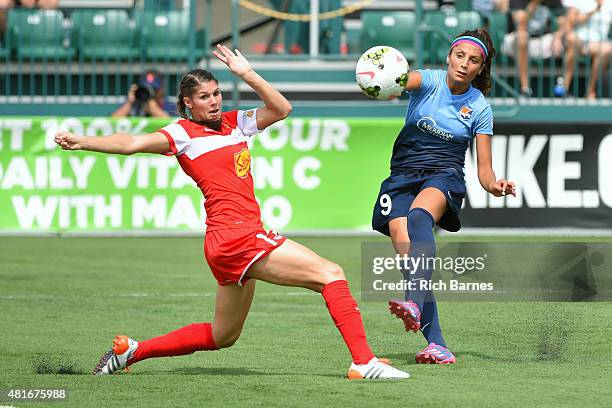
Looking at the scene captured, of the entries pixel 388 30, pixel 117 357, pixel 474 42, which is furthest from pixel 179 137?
pixel 388 30

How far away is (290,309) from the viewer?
10539 mm

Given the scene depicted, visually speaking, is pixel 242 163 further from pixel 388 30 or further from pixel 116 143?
pixel 388 30

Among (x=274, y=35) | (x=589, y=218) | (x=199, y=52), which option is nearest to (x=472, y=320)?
(x=589, y=218)

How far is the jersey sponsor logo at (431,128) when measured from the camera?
25.1 ft

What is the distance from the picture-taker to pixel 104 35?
18.2 meters

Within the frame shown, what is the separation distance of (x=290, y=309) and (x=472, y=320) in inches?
64.6

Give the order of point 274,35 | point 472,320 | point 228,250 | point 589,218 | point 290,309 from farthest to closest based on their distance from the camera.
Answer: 1. point 274,35
2. point 589,218
3. point 290,309
4. point 472,320
5. point 228,250

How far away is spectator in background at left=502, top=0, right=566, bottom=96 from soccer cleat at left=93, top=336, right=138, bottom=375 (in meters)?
12.0

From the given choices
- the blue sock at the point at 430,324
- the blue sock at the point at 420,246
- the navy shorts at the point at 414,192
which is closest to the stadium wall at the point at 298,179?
the navy shorts at the point at 414,192

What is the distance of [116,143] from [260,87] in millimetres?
876

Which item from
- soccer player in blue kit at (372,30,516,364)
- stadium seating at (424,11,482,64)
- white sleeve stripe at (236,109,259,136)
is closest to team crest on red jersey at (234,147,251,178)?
white sleeve stripe at (236,109,259,136)

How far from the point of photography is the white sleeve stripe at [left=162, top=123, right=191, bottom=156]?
6.91 m

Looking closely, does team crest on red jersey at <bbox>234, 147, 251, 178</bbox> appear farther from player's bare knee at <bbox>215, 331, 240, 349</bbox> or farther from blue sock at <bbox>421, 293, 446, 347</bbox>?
blue sock at <bbox>421, 293, 446, 347</bbox>

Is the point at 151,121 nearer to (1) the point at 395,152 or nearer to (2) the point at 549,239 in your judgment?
(2) the point at 549,239
